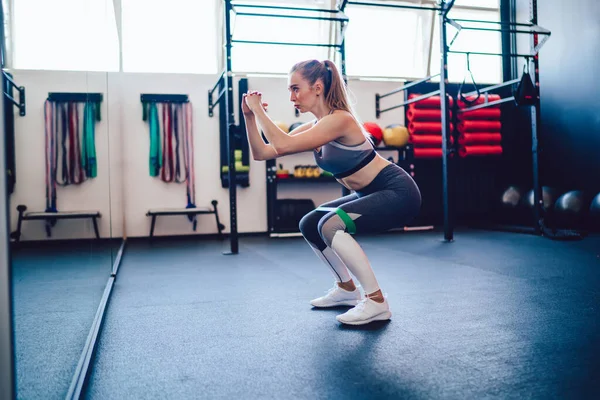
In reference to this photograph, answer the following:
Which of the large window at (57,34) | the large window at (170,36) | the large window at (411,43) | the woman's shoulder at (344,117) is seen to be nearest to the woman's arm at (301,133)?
the woman's shoulder at (344,117)

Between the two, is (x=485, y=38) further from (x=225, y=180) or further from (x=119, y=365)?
(x=119, y=365)

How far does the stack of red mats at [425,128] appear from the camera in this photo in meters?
6.64

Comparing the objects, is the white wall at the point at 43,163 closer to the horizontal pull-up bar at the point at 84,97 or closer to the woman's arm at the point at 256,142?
the horizontal pull-up bar at the point at 84,97

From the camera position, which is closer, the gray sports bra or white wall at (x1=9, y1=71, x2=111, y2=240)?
white wall at (x1=9, y1=71, x2=111, y2=240)

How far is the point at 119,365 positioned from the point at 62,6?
4.90 feet

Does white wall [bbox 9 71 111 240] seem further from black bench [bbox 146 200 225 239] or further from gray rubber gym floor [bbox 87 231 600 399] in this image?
black bench [bbox 146 200 225 239]

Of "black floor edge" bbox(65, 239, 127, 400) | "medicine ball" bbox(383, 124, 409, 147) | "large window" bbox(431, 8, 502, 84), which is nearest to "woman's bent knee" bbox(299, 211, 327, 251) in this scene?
"black floor edge" bbox(65, 239, 127, 400)

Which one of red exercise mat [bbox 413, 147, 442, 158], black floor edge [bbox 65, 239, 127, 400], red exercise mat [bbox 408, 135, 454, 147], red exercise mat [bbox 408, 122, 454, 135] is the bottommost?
black floor edge [bbox 65, 239, 127, 400]

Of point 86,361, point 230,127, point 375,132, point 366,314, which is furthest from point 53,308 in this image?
point 375,132

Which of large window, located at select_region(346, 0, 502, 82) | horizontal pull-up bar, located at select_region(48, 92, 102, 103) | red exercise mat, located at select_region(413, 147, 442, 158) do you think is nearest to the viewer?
horizontal pull-up bar, located at select_region(48, 92, 102, 103)

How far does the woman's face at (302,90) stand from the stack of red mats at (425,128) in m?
4.60

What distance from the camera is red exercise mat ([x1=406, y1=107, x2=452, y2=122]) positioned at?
663 cm

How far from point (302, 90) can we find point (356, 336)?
107 cm

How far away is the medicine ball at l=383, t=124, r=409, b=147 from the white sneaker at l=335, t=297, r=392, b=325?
4437 mm
